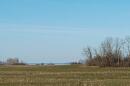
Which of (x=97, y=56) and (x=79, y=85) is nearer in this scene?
(x=79, y=85)

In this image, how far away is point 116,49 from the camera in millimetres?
133500

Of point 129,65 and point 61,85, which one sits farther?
point 129,65

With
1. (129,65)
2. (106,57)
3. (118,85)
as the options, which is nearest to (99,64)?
(106,57)

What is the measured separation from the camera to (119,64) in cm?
12888

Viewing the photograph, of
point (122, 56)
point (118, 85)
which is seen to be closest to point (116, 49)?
point (122, 56)

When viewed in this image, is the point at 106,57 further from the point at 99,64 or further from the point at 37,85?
the point at 37,85

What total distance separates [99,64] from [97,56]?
13.2 ft

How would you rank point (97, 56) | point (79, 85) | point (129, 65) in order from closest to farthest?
point (79, 85)
point (129, 65)
point (97, 56)

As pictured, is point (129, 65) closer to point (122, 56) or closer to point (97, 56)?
point (122, 56)

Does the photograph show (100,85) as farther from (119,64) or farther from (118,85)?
(119,64)

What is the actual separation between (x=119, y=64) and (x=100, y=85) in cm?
10068

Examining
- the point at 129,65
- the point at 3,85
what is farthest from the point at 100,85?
the point at 129,65

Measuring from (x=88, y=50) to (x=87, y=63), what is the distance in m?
6.19

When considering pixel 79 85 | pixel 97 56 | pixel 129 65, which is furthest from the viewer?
pixel 97 56
